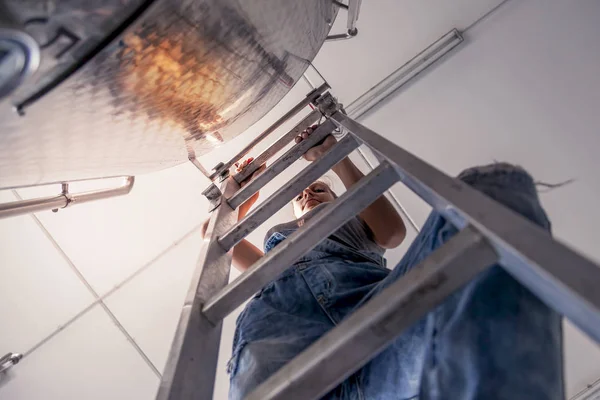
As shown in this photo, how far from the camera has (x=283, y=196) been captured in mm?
724

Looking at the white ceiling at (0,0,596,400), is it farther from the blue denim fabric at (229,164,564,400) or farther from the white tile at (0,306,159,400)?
the blue denim fabric at (229,164,564,400)

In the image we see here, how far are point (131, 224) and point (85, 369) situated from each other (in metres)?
0.59

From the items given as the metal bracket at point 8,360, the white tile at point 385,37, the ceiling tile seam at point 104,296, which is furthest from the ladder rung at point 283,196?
the metal bracket at point 8,360

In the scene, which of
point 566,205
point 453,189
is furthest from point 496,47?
point 453,189

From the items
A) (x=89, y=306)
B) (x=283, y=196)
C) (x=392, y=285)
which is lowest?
(x=392, y=285)

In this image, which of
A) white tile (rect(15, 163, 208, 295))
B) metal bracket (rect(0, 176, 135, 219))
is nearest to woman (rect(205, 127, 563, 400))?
metal bracket (rect(0, 176, 135, 219))

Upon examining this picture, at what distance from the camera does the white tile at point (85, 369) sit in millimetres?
1454

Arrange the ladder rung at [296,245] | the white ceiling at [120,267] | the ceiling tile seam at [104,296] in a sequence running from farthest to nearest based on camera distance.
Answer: the ceiling tile seam at [104,296] → the white ceiling at [120,267] → the ladder rung at [296,245]

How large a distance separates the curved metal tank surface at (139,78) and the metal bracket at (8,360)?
3.89 ft

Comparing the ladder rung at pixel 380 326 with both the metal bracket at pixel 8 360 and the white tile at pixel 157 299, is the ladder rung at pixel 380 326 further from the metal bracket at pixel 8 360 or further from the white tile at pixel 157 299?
the metal bracket at pixel 8 360

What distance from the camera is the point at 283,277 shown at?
82cm

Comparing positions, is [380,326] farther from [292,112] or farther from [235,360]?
[292,112]

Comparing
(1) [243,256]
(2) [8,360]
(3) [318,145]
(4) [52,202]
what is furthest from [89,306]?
(3) [318,145]

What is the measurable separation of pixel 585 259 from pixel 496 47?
1.24 m
